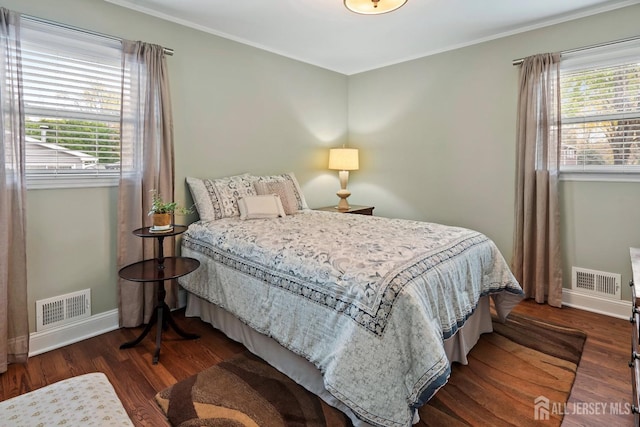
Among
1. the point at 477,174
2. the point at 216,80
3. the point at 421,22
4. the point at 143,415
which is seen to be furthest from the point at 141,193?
the point at 477,174

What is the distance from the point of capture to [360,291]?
155 cm

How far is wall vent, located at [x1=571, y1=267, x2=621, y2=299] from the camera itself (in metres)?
2.80

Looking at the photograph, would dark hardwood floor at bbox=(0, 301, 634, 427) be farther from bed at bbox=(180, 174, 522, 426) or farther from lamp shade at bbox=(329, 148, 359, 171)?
lamp shade at bbox=(329, 148, 359, 171)

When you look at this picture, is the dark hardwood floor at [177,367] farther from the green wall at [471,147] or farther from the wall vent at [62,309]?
the green wall at [471,147]

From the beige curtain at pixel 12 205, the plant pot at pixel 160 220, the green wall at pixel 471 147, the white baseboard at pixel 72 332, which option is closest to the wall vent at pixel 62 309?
the white baseboard at pixel 72 332

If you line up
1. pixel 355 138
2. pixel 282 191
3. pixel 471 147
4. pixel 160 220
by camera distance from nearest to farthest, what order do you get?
pixel 160 220, pixel 282 191, pixel 471 147, pixel 355 138

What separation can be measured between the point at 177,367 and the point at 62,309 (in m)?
1.01

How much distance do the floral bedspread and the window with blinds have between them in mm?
891

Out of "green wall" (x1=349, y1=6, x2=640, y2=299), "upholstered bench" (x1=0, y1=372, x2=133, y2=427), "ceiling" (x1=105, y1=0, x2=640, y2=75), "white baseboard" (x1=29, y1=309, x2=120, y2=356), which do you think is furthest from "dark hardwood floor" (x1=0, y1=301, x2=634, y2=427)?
"ceiling" (x1=105, y1=0, x2=640, y2=75)

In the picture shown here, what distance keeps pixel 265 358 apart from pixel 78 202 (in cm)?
173

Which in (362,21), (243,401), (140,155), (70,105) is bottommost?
(243,401)

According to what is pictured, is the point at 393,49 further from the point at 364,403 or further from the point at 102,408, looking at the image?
the point at 102,408

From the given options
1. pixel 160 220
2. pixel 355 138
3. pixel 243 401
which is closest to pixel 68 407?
pixel 243 401

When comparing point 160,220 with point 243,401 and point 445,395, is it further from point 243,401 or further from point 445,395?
point 445,395
